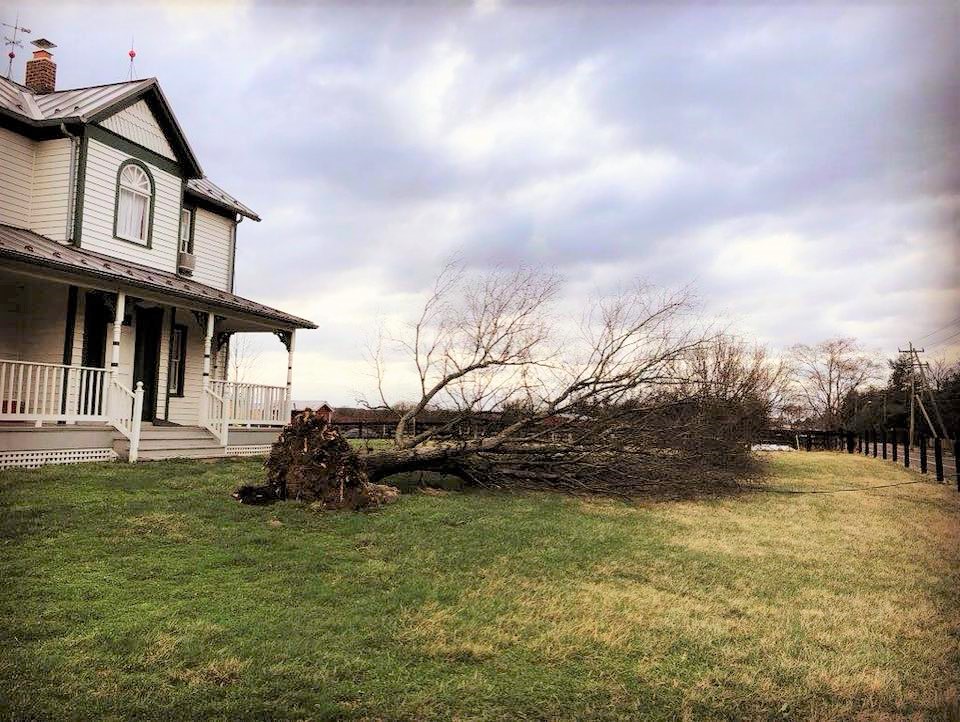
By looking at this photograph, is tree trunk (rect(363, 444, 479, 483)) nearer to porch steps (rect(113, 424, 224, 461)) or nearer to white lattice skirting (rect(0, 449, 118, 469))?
porch steps (rect(113, 424, 224, 461))

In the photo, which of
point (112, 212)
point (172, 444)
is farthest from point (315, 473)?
point (112, 212)

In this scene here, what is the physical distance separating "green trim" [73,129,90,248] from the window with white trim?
3.25 m

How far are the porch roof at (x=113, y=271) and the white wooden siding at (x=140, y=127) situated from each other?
246cm

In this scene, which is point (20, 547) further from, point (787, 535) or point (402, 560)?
point (787, 535)

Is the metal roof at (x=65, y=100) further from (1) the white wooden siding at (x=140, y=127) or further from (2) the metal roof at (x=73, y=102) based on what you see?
(1) the white wooden siding at (x=140, y=127)

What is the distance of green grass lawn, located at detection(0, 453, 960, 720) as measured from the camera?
300cm

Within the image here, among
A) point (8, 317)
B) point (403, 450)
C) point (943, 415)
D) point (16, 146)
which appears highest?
point (16, 146)

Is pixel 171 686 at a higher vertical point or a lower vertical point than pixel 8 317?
lower

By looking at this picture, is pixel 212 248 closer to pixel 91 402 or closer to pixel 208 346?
pixel 208 346

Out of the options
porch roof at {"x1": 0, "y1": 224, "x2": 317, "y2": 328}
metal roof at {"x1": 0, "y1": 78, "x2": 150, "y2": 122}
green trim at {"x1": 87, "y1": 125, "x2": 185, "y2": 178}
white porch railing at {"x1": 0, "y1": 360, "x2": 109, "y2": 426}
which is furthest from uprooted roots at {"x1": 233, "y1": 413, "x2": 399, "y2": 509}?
green trim at {"x1": 87, "y1": 125, "x2": 185, "y2": 178}

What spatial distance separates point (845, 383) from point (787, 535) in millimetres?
1808

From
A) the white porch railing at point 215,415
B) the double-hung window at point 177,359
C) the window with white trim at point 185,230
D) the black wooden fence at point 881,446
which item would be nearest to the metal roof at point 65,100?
the window with white trim at point 185,230

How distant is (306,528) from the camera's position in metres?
6.43

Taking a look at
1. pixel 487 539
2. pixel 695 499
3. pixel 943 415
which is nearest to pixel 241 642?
pixel 487 539
